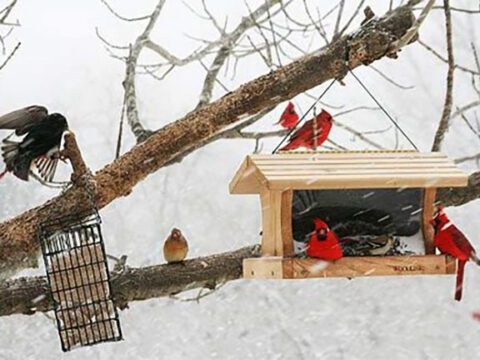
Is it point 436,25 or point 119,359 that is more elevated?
point 436,25

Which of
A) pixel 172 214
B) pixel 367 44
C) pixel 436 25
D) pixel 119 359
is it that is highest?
pixel 436 25

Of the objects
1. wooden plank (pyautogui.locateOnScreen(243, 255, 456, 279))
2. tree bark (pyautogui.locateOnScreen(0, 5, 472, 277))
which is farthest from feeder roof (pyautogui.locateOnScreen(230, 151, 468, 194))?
tree bark (pyautogui.locateOnScreen(0, 5, 472, 277))

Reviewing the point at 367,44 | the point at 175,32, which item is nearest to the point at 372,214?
the point at 367,44

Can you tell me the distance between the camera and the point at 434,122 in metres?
3.63

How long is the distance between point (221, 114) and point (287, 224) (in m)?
0.37

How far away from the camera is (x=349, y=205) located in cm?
149

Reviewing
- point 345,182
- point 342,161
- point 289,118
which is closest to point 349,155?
point 342,161

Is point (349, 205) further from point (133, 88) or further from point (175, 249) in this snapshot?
point (133, 88)

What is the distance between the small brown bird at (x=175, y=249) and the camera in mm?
1914

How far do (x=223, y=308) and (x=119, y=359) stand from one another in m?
0.51

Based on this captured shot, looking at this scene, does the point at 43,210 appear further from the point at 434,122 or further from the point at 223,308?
the point at 434,122

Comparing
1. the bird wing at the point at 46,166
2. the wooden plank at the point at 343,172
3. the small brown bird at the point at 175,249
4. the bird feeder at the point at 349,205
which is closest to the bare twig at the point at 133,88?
the small brown bird at the point at 175,249

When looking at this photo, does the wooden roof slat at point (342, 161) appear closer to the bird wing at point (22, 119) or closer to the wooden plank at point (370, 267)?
the wooden plank at point (370, 267)

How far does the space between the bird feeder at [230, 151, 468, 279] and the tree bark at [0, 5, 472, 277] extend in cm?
18
